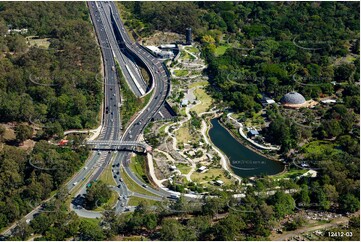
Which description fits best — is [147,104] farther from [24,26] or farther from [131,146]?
[24,26]

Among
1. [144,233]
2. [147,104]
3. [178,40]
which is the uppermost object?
[178,40]

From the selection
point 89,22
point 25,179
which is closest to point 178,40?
point 89,22

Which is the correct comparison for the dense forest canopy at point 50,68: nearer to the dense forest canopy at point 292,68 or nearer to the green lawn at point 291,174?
the dense forest canopy at point 292,68

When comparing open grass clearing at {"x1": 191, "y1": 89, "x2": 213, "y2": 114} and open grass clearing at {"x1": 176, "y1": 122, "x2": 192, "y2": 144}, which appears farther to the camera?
open grass clearing at {"x1": 191, "y1": 89, "x2": 213, "y2": 114}

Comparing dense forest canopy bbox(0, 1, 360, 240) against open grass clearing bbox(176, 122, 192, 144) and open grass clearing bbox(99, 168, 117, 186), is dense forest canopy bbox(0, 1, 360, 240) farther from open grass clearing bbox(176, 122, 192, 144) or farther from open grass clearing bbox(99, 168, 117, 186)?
open grass clearing bbox(176, 122, 192, 144)

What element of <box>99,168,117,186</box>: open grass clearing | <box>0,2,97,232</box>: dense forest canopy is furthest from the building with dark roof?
<box>99,168,117,186</box>: open grass clearing

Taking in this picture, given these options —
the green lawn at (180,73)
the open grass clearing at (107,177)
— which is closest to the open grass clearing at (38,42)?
the green lawn at (180,73)

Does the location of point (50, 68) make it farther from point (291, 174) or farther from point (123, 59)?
point (291, 174)
